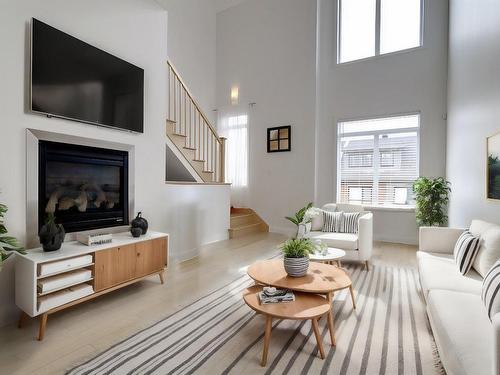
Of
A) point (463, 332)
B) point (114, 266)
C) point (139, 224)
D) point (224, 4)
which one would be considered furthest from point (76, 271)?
point (224, 4)

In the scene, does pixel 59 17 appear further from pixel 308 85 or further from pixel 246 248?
pixel 308 85

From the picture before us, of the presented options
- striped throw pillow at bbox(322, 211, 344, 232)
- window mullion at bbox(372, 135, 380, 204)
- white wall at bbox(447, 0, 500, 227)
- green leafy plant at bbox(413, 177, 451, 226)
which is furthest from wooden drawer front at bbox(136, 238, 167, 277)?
window mullion at bbox(372, 135, 380, 204)

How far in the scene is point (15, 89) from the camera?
219 centimetres

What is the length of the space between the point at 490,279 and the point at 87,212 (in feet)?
10.8

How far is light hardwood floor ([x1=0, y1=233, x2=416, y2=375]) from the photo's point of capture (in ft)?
5.79

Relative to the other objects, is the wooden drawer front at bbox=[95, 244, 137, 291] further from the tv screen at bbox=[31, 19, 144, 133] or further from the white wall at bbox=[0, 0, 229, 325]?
the tv screen at bbox=[31, 19, 144, 133]

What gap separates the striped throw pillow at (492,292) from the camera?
142 cm

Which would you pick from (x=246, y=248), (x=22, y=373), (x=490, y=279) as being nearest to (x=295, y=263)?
(x=490, y=279)

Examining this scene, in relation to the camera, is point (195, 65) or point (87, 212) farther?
point (195, 65)

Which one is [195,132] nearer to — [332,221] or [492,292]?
[332,221]

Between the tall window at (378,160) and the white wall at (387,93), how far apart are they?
0.17 metres

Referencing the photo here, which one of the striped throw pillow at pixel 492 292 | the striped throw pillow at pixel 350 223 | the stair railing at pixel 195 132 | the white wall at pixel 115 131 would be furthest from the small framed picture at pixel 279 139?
the striped throw pillow at pixel 492 292

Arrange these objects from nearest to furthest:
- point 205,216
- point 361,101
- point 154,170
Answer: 1. point 154,170
2. point 205,216
3. point 361,101

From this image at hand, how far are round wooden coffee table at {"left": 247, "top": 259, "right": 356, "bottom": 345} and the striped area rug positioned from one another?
0.67 ft
